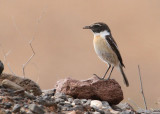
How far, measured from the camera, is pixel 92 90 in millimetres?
9148

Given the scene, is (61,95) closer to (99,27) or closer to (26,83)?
(26,83)

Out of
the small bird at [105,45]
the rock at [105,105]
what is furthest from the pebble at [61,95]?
the small bird at [105,45]

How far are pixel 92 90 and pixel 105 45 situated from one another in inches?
48.9

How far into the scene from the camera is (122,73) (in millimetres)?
10312

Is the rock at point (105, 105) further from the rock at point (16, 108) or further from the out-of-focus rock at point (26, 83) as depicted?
the rock at point (16, 108)

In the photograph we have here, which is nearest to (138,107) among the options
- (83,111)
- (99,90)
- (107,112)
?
(99,90)

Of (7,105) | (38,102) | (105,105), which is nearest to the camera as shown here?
(7,105)

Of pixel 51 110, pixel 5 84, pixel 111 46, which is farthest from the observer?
pixel 111 46

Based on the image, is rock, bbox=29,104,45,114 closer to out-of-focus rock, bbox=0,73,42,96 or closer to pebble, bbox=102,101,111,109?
out-of-focus rock, bbox=0,73,42,96

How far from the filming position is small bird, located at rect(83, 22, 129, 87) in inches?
388

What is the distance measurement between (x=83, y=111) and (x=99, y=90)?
1765 millimetres

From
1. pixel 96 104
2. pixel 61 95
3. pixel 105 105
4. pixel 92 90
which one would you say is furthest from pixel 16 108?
pixel 92 90

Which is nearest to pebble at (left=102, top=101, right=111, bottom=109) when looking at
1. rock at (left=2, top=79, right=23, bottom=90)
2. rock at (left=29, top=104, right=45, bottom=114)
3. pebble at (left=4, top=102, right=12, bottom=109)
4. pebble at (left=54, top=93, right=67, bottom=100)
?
pebble at (left=54, top=93, right=67, bottom=100)

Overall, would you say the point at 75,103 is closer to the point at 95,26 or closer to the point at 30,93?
the point at 30,93
